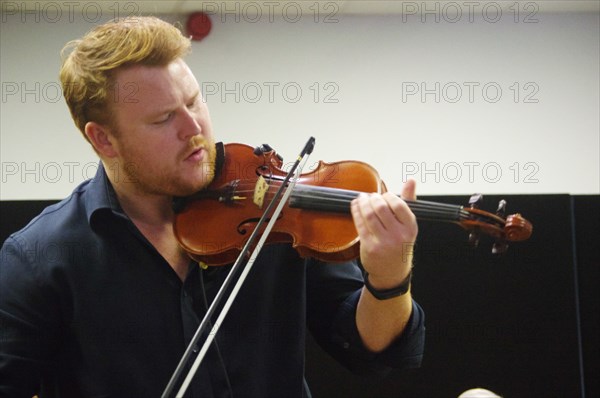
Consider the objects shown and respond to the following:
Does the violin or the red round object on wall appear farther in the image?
the red round object on wall

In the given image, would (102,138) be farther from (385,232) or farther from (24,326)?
(385,232)

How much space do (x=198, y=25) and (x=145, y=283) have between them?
7.46ft

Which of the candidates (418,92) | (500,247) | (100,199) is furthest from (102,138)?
(418,92)

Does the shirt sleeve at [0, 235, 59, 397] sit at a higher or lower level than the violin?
lower

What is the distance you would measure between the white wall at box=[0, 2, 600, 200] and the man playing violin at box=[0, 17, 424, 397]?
1983mm

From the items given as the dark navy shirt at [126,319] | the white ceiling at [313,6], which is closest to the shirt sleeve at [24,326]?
the dark navy shirt at [126,319]

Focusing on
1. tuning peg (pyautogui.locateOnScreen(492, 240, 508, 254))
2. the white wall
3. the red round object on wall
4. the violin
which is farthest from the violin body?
the red round object on wall

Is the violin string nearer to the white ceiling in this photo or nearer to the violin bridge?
the violin bridge

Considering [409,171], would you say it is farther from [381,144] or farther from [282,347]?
[282,347]

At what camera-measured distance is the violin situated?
1.32m

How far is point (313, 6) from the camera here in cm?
340

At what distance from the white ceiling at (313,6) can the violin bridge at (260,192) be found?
1.98 m

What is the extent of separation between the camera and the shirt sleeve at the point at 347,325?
1.39m

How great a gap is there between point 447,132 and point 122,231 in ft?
7.64
